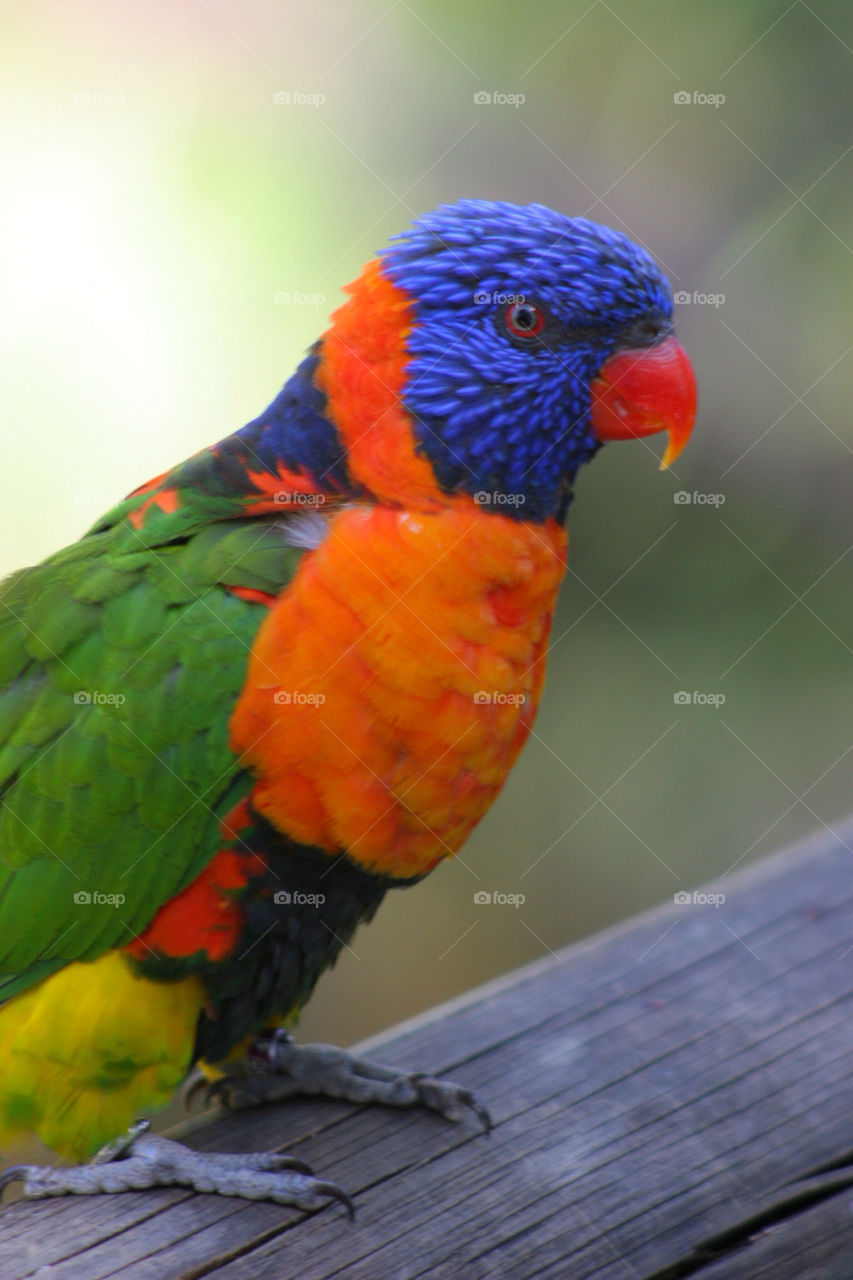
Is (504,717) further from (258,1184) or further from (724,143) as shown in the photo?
(724,143)

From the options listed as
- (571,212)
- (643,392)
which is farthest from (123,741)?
(571,212)

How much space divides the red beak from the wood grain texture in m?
1.22

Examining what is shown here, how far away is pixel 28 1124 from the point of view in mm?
2154

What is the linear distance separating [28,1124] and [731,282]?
13.5ft

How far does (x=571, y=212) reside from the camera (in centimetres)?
480

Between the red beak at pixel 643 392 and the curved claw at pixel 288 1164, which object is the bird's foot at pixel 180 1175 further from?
the red beak at pixel 643 392

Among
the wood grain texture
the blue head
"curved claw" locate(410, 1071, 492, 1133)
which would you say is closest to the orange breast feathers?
the blue head

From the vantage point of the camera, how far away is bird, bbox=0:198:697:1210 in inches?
80.0

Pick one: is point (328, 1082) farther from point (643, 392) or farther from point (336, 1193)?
point (643, 392)

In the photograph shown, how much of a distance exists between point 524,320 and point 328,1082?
1613 mm

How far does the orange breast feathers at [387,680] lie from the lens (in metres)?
2.00

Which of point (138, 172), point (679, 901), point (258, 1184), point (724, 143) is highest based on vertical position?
point (724, 143)

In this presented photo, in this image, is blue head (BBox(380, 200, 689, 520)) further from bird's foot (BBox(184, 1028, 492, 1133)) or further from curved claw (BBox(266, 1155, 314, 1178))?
curved claw (BBox(266, 1155, 314, 1178))

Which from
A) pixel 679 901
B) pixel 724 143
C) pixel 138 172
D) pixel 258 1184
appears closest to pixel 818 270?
pixel 724 143
